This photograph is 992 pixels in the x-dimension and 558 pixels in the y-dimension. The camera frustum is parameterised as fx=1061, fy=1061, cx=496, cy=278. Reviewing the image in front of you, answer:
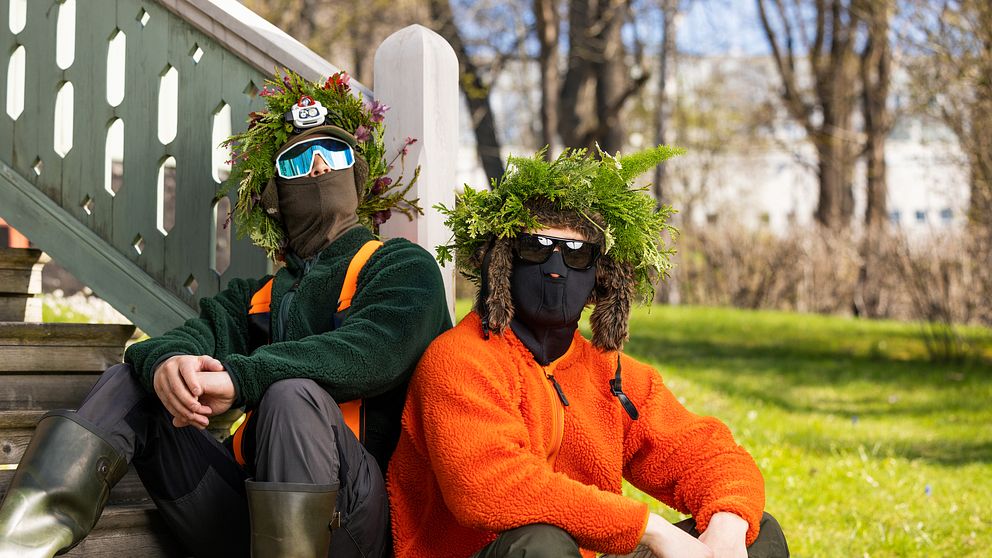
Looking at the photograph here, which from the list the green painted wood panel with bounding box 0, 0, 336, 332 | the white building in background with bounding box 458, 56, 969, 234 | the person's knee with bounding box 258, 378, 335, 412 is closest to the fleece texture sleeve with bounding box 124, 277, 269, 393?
the person's knee with bounding box 258, 378, 335, 412

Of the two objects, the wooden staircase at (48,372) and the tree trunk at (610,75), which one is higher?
the tree trunk at (610,75)

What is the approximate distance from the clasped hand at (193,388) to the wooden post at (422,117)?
1.00 m

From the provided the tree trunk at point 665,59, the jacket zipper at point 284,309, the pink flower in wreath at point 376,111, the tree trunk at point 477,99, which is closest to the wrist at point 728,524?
the jacket zipper at point 284,309

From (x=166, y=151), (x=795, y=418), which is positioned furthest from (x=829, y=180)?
(x=166, y=151)

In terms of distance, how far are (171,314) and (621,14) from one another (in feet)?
38.1

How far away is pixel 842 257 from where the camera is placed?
1477 centimetres

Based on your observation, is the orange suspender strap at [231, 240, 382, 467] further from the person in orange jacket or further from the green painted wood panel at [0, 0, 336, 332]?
the green painted wood panel at [0, 0, 336, 332]

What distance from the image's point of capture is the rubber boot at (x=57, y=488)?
2.39m

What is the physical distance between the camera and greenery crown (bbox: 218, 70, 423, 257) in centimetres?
307

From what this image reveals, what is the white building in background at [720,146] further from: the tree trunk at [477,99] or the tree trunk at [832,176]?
the tree trunk at [477,99]

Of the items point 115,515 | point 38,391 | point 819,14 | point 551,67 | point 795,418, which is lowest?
point 795,418

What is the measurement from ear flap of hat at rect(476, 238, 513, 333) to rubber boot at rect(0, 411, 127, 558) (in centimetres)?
96

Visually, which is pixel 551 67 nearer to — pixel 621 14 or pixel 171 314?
pixel 621 14

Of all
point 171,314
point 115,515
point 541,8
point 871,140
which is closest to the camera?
point 115,515
